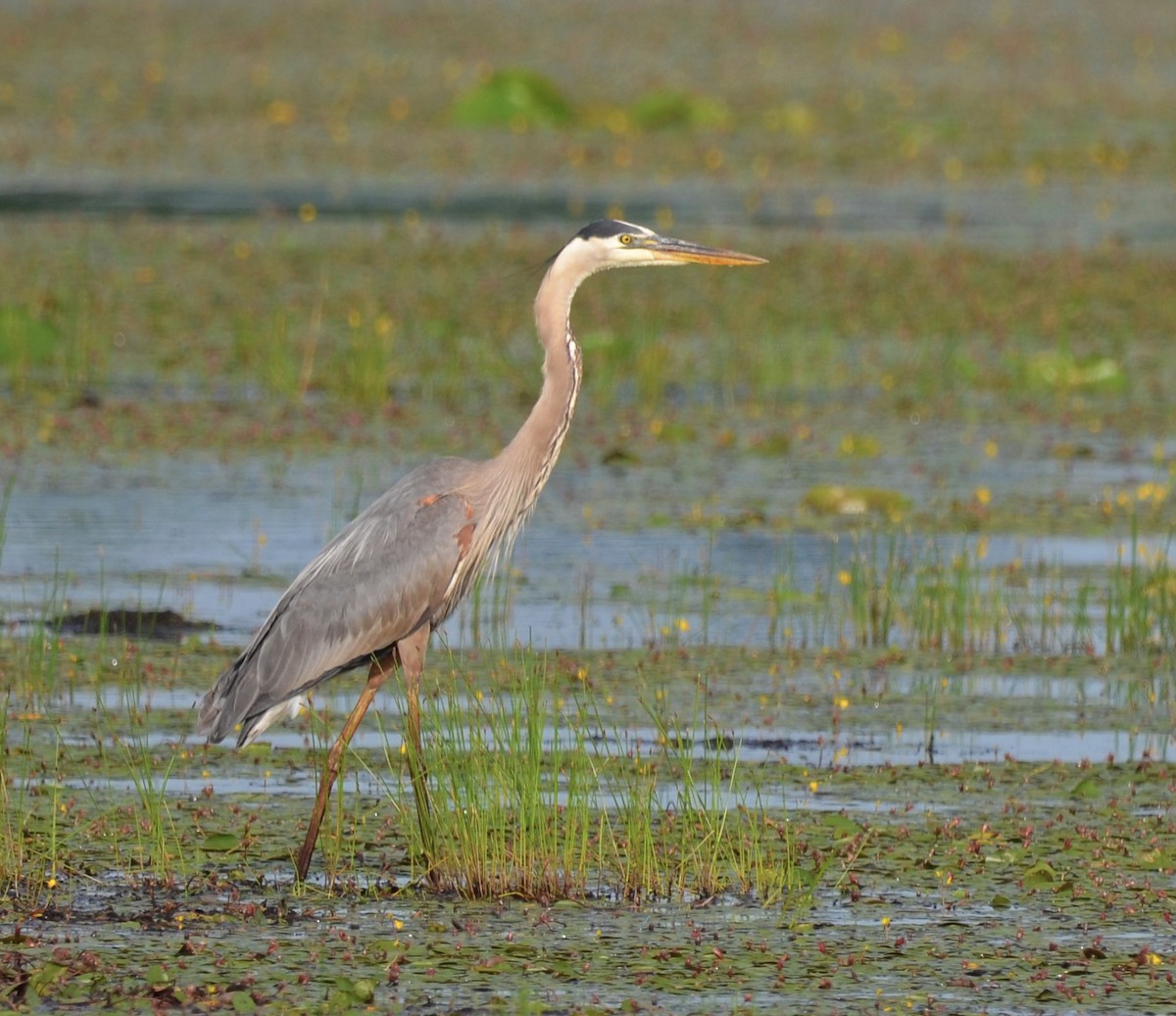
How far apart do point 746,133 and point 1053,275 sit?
783 cm

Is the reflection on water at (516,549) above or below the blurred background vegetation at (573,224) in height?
below

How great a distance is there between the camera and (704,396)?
43.4 ft

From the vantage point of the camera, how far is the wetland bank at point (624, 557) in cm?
564

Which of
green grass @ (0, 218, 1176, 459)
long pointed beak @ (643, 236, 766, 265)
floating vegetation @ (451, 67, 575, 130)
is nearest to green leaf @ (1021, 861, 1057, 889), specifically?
long pointed beak @ (643, 236, 766, 265)

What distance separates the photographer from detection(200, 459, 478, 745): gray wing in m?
6.29

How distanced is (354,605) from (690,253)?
4.52ft

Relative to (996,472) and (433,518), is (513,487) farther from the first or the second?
(996,472)

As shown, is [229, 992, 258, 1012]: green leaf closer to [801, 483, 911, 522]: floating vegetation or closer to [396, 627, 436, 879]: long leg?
[396, 627, 436, 879]: long leg

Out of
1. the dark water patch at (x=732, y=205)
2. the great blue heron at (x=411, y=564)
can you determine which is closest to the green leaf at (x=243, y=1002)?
the great blue heron at (x=411, y=564)

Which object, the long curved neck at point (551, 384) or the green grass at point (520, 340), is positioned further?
the green grass at point (520, 340)

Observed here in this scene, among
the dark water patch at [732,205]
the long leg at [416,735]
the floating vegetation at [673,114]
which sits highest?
the floating vegetation at [673,114]

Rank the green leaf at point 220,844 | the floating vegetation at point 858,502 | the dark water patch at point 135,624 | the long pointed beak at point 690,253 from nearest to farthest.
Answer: the green leaf at point 220,844 < the long pointed beak at point 690,253 < the dark water patch at point 135,624 < the floating vegetation at point 858,502

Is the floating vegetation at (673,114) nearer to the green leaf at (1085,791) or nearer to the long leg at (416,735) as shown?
the green leaf at (1085,791)

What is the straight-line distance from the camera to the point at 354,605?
6324 mm
